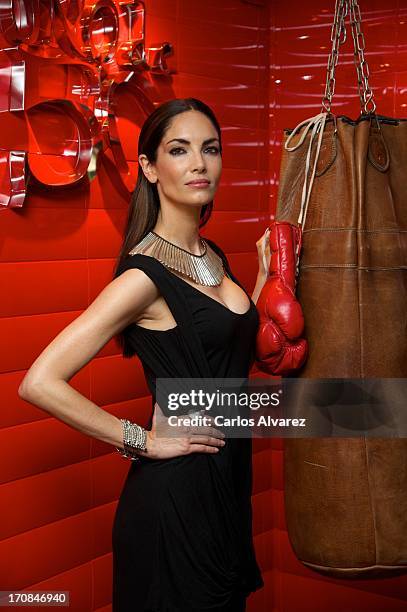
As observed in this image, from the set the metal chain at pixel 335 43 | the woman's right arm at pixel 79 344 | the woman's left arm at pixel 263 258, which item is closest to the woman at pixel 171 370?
the woman's right arm at pixel 79 344

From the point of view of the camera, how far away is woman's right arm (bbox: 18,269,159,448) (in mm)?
1821

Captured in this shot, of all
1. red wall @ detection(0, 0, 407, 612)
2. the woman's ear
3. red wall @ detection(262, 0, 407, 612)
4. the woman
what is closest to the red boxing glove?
the woman

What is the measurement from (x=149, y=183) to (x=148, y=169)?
34 mm

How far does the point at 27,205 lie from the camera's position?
2.42m

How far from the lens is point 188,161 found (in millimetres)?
1939

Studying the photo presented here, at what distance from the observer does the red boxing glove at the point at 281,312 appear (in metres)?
1.95

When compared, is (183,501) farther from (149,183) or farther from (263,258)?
(149,183)

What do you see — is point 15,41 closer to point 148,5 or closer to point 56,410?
point 148,5

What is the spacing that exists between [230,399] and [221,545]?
13.1 inches

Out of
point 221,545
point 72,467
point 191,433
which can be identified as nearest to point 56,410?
point 191,433

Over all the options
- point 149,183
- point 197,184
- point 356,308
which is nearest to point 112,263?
point 149,183

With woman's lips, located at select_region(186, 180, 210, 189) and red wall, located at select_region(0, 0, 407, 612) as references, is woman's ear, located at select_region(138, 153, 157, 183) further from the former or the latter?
red wall, located at select_region(0, 0, 407, 612)

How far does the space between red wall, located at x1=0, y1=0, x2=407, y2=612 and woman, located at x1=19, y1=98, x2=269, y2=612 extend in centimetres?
57

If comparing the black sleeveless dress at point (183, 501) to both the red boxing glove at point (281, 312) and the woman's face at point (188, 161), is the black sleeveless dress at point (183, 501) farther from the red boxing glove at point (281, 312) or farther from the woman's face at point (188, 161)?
the woman's face at point (188, 161)
